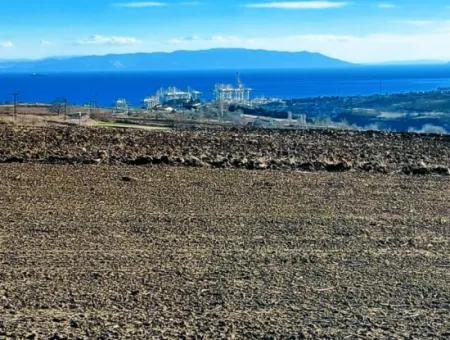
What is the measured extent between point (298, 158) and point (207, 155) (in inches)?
63.8

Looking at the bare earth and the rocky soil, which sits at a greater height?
the rocky soil

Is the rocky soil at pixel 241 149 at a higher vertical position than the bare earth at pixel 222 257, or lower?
higher

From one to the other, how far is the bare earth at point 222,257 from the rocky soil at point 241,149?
1390mm

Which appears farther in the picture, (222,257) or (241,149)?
(241,149)

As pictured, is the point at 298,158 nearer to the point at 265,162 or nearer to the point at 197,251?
the point at 265,162

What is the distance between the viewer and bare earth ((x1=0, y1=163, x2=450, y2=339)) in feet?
16.4

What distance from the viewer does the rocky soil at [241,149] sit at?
1199 cm

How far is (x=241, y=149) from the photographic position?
13594 millimetres

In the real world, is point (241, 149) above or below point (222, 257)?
above

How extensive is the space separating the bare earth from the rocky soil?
1390 mm

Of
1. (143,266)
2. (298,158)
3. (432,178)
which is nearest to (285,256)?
(143,266)

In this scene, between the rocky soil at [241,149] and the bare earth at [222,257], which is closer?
the bare earth at [222,257]

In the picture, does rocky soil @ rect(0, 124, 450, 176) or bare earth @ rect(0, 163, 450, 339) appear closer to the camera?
bare earth @ rect(0, 163, 450, 339)

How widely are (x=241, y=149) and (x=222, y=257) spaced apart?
281 inches
